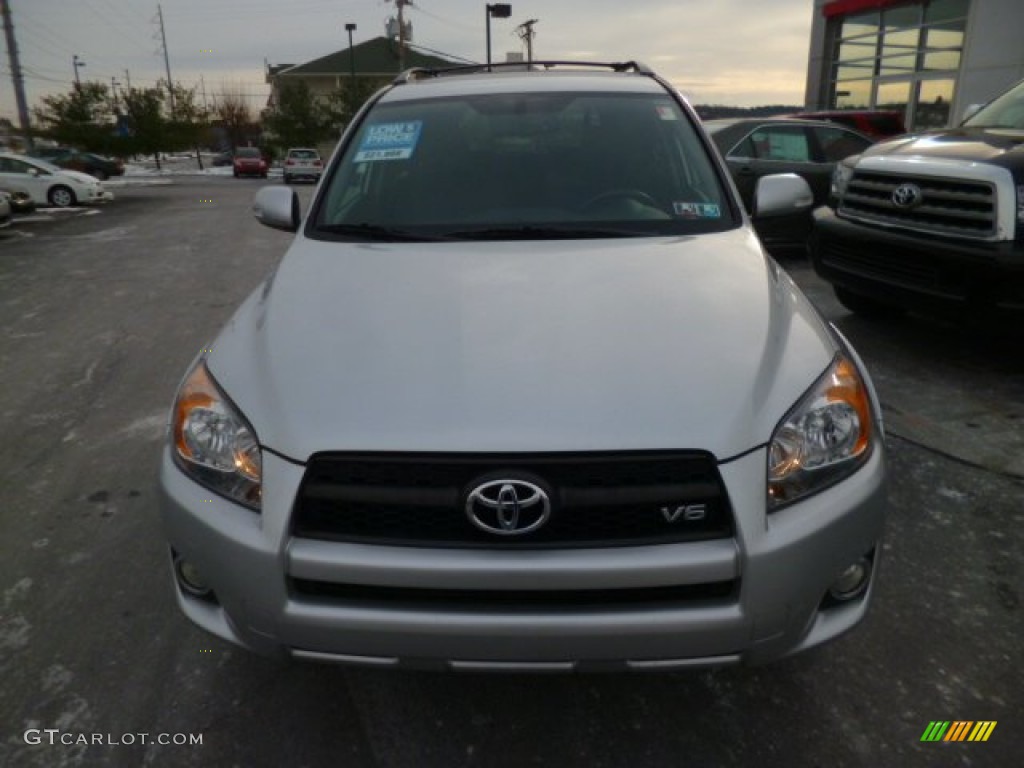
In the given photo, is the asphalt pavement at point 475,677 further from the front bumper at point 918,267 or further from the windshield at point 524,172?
the windshield at point 524,172

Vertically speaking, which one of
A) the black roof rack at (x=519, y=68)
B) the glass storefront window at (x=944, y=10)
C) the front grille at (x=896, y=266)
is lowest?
the front grille at (x=896, y=266)

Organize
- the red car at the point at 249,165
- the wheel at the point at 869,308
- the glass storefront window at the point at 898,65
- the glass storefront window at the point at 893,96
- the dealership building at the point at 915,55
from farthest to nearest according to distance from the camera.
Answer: the red car at the point at 249,165, the glass storefront window at the point at 893,96, the glass storefront window at the point at 898,65, the dealership building at the point at 915,55, the wheel at the point at 869,308

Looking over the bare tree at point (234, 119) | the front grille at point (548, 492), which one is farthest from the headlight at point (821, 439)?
the bare tree at point (234, 119)

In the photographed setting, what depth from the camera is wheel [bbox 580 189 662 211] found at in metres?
2.90

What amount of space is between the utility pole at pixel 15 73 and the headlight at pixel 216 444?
118ft

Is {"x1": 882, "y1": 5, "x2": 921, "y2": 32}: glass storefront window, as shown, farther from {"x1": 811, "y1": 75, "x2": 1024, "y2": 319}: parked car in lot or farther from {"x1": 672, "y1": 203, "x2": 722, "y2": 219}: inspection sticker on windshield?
{"x1": 672, "y1": 203, "x2": 722, "y2": 219}: inspection sticker on windshield

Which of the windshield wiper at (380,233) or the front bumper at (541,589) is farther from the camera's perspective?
the windshield wiper at (380,233)

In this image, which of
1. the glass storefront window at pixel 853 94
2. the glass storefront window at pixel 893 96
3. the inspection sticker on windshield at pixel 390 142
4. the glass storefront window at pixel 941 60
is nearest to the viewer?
the inspection sticker on windshield at pixel 390 142

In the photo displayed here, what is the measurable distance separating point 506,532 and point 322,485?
42 centimetres

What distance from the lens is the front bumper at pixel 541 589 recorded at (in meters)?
1.69

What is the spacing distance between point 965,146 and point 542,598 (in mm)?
4438

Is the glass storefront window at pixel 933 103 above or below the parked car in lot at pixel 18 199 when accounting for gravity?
above

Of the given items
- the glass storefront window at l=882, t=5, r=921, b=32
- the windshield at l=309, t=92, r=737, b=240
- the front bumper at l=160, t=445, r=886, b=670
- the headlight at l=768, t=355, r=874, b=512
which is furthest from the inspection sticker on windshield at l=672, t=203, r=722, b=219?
the glass storefront window at l=882, t=5, r=921, b=32

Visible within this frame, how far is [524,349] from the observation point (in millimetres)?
1990
